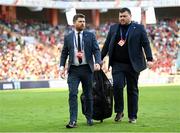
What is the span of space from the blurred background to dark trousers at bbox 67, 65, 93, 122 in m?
20.3

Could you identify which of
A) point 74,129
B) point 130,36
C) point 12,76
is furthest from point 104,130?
point 12,76

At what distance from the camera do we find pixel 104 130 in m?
9.75

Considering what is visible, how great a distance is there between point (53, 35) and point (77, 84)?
113 ft

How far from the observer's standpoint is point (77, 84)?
1043cm

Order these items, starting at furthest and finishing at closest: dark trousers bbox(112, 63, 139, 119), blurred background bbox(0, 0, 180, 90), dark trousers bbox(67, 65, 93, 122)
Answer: blurred background bbox(0, 0, 180, 90) < dark trousers bbox(112, 63, 139, 119) < dark trousers bbox(67, 65, 93, 122)

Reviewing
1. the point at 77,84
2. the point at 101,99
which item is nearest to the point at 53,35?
the point at 101,99

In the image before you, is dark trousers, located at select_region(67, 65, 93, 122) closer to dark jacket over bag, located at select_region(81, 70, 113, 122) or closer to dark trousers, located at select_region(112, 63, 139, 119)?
dark jacket over bag, located at select_region(81, 70, 113, 122)

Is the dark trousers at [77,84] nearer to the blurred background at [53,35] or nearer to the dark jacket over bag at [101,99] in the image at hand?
the dark jacket over bag at [101,99]

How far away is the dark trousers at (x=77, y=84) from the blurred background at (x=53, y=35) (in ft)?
66.7

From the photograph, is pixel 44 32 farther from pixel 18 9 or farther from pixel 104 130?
pixel 104 130

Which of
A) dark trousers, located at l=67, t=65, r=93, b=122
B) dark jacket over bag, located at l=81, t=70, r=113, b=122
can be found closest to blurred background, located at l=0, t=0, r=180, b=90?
dark jacket over bag, located at l=81, t=70, r=113, b=122

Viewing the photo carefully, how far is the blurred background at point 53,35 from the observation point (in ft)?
119

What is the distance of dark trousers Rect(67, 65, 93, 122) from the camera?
1027 centimetres

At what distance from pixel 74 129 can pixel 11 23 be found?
3422cm
